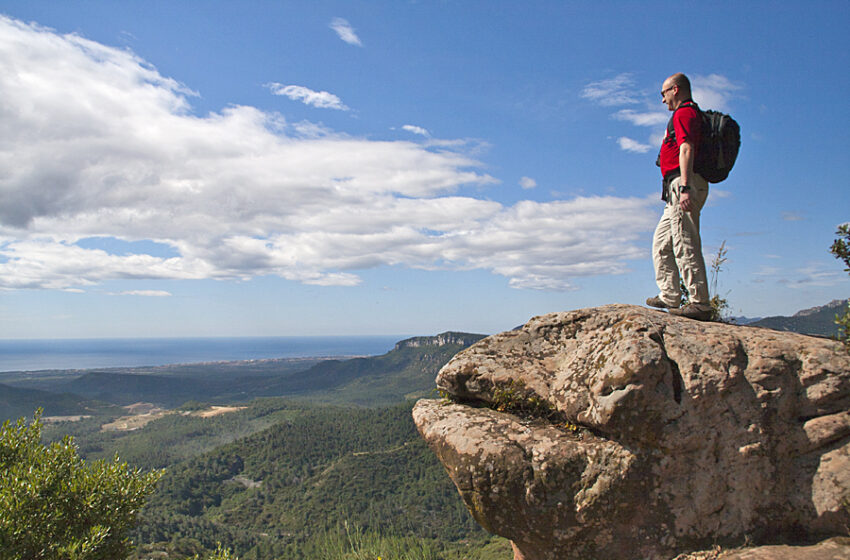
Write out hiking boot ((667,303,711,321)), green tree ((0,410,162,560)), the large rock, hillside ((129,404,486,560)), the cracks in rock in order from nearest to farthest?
1. the large rock
2. the cracks in rock
3. hiking boot ((667,303,711,321))
4. green tree ((0,410,162,560))
5. hillside ((129,404,486,560))

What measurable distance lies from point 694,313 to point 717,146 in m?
2.51

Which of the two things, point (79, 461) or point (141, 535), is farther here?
point (141, 535)

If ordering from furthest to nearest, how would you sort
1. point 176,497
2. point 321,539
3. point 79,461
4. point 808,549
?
point 176,497, point 321,539, point 79,461, point 808,549

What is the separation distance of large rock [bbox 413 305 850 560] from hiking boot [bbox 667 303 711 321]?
A: 1040 mm

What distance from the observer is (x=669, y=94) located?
24.9 feet

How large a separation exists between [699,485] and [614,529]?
3.66ft

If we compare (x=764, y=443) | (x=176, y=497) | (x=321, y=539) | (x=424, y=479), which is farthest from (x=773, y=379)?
(x=176, y=497)

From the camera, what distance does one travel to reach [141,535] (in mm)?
108688

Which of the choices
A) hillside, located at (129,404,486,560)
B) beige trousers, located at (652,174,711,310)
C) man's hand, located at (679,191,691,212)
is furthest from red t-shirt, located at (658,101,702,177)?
hillside, located at (129,404,486,560)

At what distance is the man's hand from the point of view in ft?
23.1

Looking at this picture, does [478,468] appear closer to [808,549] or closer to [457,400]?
[457,400]

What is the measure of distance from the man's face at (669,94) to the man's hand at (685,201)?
5.20ft

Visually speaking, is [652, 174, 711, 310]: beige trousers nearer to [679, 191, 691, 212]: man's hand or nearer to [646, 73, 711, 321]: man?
[646, 73, 711, 321]: man

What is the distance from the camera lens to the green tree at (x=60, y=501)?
28.7ft
